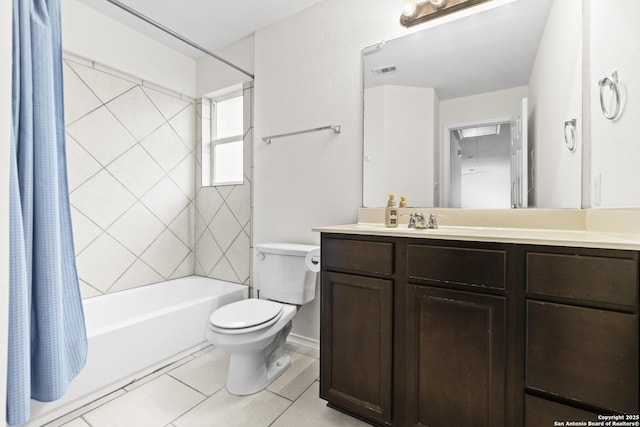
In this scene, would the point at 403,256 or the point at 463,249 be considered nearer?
the point at 463,249

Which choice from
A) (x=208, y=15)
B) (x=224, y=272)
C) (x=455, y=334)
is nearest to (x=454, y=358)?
(x=455, y=334)

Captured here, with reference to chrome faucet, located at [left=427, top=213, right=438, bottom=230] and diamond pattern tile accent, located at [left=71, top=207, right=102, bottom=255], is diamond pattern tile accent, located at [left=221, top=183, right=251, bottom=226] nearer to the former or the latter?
diamond pattern tile accent, located at [left=71, top=207, right=102, bottom=255]

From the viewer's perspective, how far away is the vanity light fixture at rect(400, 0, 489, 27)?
1593 mm

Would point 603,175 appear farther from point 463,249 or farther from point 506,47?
point 506,47

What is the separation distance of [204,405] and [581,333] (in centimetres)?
168

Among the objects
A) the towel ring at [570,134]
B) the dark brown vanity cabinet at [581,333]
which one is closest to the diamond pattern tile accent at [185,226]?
the dark brown vanity cabinet at [581,333]

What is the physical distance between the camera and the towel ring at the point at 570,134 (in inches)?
51.5

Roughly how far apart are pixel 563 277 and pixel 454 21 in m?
1.45

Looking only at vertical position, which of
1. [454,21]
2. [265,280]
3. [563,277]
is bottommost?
[265,280]

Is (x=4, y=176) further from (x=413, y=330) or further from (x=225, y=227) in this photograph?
(x=225, y=227)

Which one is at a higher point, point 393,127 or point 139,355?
point 393,127

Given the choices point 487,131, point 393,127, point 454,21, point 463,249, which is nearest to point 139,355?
point 463,249

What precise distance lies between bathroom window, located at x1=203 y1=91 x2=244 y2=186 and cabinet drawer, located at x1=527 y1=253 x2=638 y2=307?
8.10 feet

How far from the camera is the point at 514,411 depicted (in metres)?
1.02
